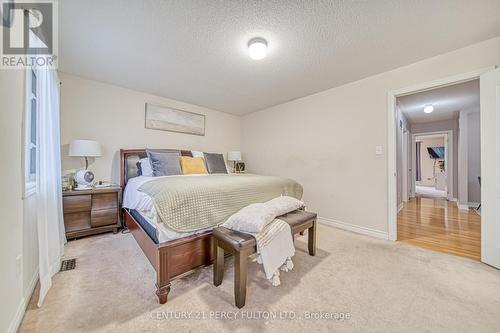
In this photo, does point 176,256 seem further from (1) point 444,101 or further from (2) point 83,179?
(1) point 444,101

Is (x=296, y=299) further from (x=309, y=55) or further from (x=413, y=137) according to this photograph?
(x=413, y=137)

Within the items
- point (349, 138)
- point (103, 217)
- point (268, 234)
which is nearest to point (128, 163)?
point (103, 217)

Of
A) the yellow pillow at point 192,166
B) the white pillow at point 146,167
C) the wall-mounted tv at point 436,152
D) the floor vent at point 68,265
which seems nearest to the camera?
the floor vent at point 68,265

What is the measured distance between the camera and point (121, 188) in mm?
2834

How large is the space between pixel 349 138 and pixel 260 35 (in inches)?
81.2

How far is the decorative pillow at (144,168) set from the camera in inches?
116

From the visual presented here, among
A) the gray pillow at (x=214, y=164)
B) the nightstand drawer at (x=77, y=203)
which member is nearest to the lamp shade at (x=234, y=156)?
the gray pillow at (x=214, y=164)

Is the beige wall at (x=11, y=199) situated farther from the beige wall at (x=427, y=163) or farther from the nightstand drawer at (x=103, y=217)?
the beige wall at (x=427, y=163)

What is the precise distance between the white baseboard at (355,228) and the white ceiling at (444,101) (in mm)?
2666

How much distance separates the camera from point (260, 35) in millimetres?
1853

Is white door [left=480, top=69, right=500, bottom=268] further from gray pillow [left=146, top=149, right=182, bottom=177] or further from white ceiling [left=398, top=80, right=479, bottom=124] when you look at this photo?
gray pillow [left=146, top=149, right=182, bottom=177]

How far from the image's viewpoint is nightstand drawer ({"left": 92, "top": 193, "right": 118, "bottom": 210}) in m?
2.56

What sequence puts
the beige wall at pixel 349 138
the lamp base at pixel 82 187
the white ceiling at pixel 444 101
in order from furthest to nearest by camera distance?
the white ceiling at pixel 444 101 < the lamp base at pixel 82 187 < the beige wall at pixel 349 138

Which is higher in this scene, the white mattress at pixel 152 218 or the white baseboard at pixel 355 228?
the white mattress at pixel 152 218
